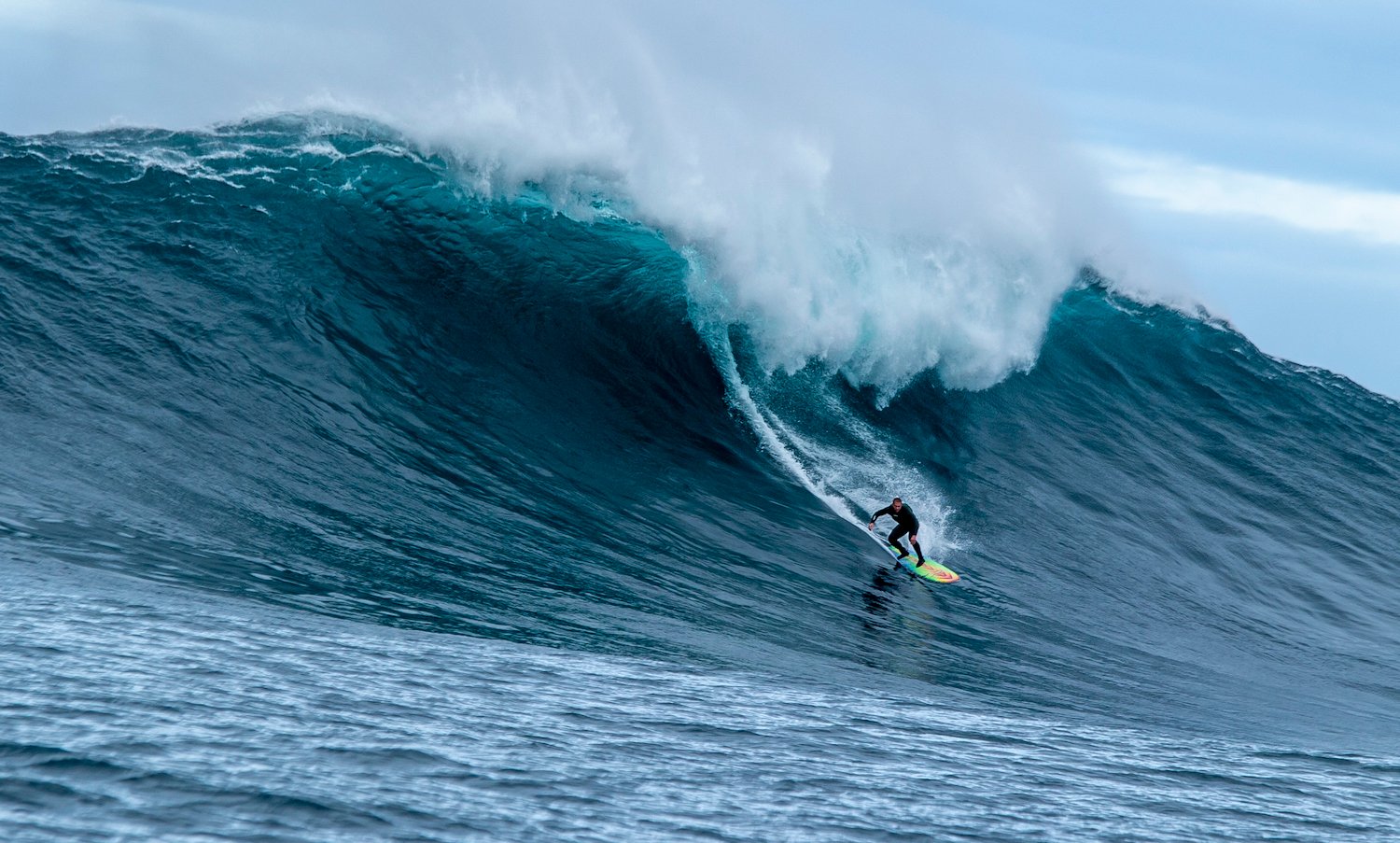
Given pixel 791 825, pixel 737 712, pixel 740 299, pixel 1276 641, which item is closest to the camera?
pixel 791 825

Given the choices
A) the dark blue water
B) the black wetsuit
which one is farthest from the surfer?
the dark blue water

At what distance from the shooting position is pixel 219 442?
988 centimetres

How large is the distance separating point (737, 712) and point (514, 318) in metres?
8.28

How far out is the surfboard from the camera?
11.3 metres

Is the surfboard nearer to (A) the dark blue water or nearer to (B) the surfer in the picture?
(B) the surfer

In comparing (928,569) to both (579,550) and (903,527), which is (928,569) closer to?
(903,527)

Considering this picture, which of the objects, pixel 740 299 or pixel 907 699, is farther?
pixel 740 299

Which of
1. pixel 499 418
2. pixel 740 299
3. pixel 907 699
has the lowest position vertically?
pixel 907 699

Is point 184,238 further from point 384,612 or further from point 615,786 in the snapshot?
point 615,786

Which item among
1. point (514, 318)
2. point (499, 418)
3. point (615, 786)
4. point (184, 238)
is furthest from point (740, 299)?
point (615, 786)

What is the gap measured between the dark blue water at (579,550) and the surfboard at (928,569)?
0.83ft

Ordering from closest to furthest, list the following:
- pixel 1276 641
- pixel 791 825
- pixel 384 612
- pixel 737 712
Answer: pixel 791 825, pixel 737 712, pixel 384 612, pixel 1276 641

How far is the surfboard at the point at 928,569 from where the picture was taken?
11.3m

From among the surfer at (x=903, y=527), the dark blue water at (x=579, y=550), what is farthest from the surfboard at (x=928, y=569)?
the dark blue water at (x=579, y=550)
